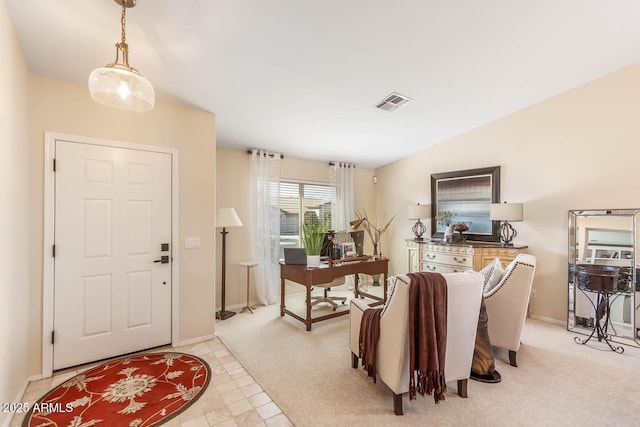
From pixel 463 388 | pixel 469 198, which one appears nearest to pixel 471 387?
pixel 463 388

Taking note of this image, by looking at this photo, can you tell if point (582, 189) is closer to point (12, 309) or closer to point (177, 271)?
point (177, 271)

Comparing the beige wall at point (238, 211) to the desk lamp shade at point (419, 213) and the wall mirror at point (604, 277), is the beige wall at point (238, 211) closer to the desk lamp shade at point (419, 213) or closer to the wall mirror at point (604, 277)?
the desk lamp shade at point (419, 213)

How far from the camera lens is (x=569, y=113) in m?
3.60

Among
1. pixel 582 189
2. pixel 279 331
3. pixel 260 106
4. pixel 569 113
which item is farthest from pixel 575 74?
pixel 279 331

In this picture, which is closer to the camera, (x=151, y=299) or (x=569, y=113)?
(x=151, y=299)

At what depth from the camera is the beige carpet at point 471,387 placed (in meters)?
1.90

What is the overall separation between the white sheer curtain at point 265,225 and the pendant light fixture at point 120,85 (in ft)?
8.85

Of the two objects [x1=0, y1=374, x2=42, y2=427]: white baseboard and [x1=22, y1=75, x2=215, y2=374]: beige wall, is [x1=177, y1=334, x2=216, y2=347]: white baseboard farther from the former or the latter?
[x1=0, y1=374, x2=42, y2=427]: white baseboard

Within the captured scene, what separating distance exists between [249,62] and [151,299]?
8.29ft

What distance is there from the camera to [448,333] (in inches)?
78.1

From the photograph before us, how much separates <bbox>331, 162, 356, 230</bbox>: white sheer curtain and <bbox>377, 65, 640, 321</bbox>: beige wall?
6.76ft

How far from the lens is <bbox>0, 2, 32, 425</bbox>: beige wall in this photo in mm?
1779

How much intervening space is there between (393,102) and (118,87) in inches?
109

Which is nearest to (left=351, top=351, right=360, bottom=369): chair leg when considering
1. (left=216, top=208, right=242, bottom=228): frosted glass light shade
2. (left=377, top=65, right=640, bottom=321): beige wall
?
(left=216, top=208, right=242, bottom=228): frosted glass light shade
